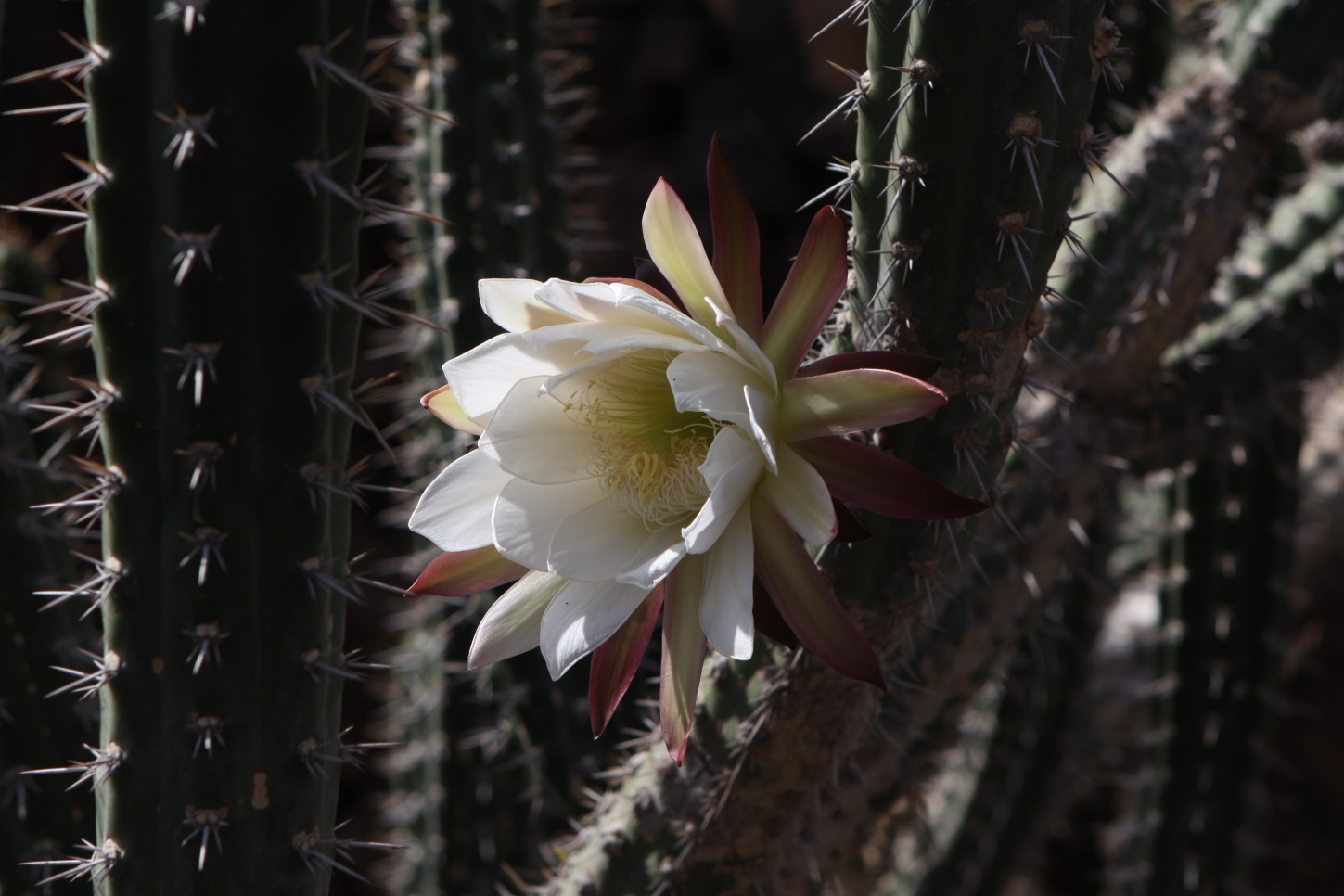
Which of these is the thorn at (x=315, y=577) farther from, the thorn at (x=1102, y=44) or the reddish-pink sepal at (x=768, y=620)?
the thorn at (x=1102, y=44)

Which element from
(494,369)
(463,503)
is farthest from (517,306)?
(463,503)

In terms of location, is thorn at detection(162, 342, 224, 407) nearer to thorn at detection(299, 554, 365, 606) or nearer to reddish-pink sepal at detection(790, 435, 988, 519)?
thorn at detection(299, 554, 365, 606)

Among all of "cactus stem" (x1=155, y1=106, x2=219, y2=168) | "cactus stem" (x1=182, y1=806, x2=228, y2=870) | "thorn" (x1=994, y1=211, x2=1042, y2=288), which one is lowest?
"cactus stem" (x1=182, y1=806, x2=228, y2=870)

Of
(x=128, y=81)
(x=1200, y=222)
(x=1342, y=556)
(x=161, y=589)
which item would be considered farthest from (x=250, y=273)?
(x=1342, y=556)

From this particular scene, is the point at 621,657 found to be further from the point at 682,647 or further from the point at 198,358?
the point at 198,358

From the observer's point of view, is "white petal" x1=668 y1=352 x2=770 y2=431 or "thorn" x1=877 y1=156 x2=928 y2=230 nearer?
"white petal" x1=668 y1=352 x2=770 y2=431

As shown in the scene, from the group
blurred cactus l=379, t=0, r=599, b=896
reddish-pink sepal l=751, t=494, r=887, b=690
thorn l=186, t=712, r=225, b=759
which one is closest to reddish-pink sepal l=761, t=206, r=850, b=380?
reddish-pink sepal l=751, t=494, r=887, b=690

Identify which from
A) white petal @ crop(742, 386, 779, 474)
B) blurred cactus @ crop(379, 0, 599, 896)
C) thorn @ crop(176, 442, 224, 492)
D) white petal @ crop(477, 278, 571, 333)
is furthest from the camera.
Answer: blurred cactus @ crop(379, 0, 599, 896)
